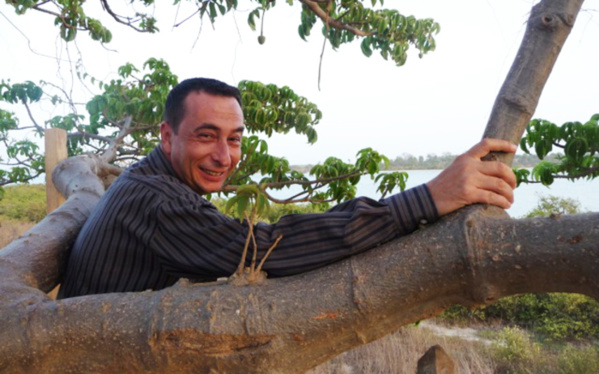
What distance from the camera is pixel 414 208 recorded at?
1.12 meters

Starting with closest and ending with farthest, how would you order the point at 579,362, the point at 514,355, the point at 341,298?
1. the point at 341,298
2. the point at 579,362
3. the point at 514,355

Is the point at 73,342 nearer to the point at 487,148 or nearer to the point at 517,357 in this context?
the point at 487,148

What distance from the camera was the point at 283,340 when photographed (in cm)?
107

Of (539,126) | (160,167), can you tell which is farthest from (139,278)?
(539,126)

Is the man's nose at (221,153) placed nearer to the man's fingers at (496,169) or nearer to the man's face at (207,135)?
the man's face at (207,135)

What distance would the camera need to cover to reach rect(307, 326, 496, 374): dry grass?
5.98 m

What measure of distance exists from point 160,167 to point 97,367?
76 cm

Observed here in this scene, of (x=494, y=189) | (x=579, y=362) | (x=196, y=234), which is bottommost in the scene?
(x=579, y=362)

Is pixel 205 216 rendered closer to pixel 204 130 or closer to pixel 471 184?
pixel 204 130

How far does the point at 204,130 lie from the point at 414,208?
32.4 inches

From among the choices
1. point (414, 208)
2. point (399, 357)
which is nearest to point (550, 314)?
point (399, 357)

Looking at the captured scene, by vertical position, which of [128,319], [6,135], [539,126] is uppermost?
[6,135]

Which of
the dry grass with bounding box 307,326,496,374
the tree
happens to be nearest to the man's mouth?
the tree

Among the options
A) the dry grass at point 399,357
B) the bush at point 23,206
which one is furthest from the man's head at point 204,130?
the bush at point 23,206
